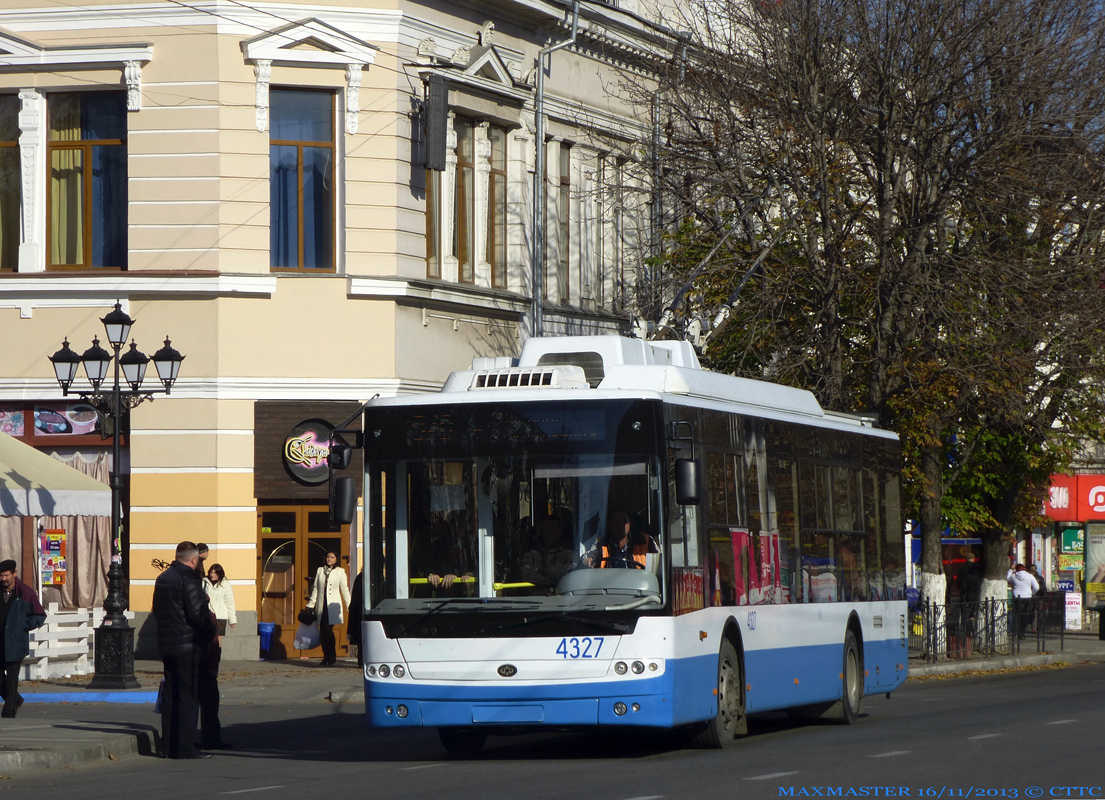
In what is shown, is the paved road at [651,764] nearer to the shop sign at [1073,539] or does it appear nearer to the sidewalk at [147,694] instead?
the sidewalk at [147,694]

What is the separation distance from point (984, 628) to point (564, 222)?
10359mm

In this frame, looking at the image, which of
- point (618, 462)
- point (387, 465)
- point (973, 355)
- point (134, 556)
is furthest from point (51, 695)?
point (973, 355)

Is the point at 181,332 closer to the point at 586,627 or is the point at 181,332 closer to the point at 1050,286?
the point at 1050,286

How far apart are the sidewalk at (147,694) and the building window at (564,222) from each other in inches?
356

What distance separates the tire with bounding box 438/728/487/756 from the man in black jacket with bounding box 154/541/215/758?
218 centimetres

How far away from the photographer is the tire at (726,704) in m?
14.4

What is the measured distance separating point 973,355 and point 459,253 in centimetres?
851

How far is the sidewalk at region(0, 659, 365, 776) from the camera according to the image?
1497 cm

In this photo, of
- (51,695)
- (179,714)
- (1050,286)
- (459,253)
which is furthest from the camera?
(459,253)

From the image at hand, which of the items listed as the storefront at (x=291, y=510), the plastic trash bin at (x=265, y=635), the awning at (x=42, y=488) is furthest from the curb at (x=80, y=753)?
the plastic trash bin at (x=265, y=635)

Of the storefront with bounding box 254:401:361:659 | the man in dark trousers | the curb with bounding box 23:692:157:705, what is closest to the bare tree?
the storefront with bounding box 254:401:361:659

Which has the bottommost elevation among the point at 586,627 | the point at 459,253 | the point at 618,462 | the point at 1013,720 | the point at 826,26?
the point at 1013,720

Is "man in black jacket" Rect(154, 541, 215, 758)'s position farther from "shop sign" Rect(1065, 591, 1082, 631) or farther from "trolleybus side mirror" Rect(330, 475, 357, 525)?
"shop sign" Rect(1065, 591, 1082, 631)

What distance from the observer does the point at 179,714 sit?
50.8 ft
